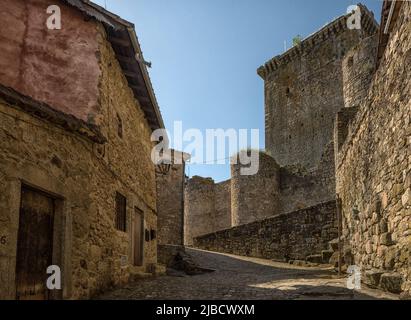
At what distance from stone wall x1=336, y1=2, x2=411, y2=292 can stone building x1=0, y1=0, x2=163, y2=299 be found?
171 inches

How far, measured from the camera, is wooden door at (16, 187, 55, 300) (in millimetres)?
5289

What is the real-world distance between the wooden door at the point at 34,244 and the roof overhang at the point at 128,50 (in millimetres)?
3523

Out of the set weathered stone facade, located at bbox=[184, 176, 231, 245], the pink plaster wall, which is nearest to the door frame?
the pink plaster wall

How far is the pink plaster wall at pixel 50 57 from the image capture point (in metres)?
6.67

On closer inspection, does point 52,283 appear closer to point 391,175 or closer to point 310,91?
point 391,175

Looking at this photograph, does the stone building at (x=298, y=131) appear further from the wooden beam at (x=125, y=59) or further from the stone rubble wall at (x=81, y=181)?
the wooden beam at (x=125, y=59)

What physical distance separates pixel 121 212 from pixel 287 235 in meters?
8.06

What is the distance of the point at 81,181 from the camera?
655 cm

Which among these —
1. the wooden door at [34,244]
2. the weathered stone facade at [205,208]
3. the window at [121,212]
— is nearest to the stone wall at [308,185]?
the weathered stone facade at [205,208]

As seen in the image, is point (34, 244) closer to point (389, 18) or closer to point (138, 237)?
point (138, 237)

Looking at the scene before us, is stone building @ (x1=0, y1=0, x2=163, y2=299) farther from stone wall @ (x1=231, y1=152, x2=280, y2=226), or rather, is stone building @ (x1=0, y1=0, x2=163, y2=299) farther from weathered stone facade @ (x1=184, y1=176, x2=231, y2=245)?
weathered stone facade @ (x1=184, y1=176, x2=231, y2=245)

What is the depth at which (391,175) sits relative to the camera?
5.95 metres

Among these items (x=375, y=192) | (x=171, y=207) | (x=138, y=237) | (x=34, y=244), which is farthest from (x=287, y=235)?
(x=34, y=244)
